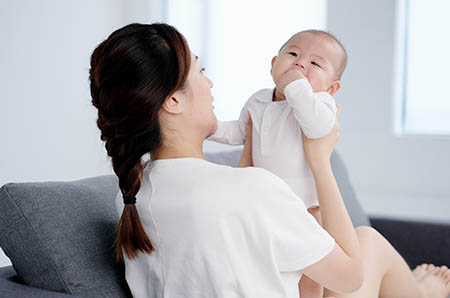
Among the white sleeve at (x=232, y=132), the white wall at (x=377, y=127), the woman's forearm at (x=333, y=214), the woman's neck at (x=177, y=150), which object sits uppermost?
the woman's neck at (x=177, y=150)

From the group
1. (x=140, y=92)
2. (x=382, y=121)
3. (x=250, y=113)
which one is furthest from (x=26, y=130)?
(x=140, y=92)

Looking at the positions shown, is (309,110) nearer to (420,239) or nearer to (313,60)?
(313,60)

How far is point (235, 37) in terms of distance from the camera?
5.07 meters

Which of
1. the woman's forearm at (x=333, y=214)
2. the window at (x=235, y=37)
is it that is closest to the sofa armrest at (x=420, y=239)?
the woman's forearm at (x=333, y=214)

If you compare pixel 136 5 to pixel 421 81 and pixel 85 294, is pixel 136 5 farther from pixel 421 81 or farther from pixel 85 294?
pixel 85 294

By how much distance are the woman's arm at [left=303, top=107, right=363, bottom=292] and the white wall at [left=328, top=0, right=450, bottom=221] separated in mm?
2953

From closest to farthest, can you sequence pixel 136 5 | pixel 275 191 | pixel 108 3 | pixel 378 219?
pixel 275 191
pixel 378 219
pixel 108 3
pixel 136 5

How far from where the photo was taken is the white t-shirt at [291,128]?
3.99 ft

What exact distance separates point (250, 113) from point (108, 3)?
3660 mm

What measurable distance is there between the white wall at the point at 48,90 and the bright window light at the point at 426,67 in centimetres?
228

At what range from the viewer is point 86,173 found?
14.7 ft

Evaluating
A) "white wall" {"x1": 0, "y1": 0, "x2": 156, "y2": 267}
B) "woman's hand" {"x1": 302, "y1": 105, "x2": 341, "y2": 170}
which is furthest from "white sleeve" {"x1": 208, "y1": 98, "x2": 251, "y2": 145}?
"white wall" {"x1": 0, "y1": 0, "x2": 156, "y2": 267}

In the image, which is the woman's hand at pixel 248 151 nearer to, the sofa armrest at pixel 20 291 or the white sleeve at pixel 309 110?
the white sleeve at pixel 309 110

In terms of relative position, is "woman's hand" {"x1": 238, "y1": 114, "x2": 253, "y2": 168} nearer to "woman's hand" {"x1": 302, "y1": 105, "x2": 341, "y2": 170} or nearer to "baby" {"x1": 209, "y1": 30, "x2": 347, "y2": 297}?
"baby" {"x1": 209, "y1": 30, "x2": 347, "y2": 297}
